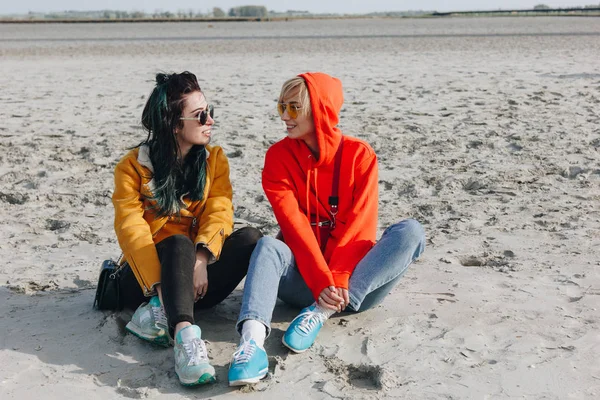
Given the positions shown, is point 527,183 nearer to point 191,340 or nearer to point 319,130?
point 319,130

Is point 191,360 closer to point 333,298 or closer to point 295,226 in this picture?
point 333,298

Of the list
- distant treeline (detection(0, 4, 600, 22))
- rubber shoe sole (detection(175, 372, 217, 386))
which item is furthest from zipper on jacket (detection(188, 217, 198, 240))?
distant treeline (detection(0, 4, 600, 22))

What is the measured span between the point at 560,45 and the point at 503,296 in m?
13.5

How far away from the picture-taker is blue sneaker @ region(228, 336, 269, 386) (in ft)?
9.57

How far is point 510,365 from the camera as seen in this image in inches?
121

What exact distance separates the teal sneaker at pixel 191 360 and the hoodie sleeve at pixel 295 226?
23.1 inches

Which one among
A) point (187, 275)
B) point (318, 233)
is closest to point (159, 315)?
point (187, 275)

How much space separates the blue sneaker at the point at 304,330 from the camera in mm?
3211

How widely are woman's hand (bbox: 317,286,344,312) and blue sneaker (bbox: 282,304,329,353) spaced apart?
58mm

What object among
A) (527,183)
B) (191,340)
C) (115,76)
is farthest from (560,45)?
(191,340)

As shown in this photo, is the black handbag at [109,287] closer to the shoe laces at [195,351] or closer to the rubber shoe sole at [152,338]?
the rubber shoe sole at [152,338]

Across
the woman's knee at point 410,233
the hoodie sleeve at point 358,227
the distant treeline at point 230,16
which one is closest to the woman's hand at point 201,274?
the hoodie sleeve at point 358,227

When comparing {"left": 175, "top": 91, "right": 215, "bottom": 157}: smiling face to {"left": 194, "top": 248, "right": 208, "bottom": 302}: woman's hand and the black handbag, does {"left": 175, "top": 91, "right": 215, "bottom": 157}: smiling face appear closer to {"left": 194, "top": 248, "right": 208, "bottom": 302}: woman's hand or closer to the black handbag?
{"left": 194, "top": 248, "right": 208, "bottom": 302}: woman's hand

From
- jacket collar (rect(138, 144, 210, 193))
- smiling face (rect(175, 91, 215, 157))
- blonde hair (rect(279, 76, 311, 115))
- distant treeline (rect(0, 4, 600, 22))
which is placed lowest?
distant treeline (rect(0, 4, 600, 22))
